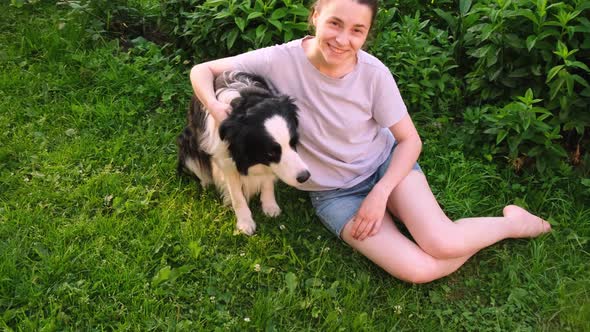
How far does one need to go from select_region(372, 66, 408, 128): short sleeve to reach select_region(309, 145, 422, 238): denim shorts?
0.96 feet

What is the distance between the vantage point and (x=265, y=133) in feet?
7.87

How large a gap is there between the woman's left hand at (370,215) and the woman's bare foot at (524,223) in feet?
2.45

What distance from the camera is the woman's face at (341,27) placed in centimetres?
235

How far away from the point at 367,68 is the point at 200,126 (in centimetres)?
87

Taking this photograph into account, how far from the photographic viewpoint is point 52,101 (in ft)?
11.9

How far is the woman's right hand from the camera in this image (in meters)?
2.46

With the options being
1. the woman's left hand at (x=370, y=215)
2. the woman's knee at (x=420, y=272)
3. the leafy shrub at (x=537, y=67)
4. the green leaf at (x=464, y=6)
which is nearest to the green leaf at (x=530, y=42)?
the leafy shrub at (x=537, y=67)

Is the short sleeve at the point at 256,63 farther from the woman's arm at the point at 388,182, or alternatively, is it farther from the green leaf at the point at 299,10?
the green leaf at the point at 299,10

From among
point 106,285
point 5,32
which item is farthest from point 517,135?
point 5,32

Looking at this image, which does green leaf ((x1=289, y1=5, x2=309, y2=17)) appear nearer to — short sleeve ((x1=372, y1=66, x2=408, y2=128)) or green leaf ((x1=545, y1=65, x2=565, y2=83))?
short sleeve ((x1=372, y1=66, x2=408, y2=128))

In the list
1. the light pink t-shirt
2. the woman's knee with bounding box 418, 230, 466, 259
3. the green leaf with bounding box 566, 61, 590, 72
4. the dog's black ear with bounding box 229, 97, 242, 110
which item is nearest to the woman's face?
the light pink t-shirt

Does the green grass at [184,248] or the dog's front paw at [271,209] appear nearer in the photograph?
the green grass at [184,248]

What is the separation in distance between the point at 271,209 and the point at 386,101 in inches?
34.2

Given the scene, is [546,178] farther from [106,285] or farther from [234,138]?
[106,285]
